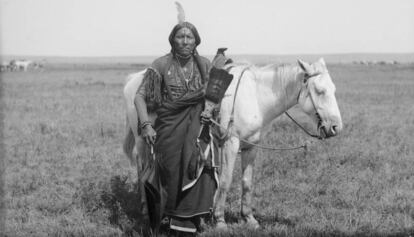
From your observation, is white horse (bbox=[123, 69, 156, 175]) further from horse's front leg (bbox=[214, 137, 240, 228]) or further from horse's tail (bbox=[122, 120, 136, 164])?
horse's front leg (bbox=[214, 137, 240, 228])

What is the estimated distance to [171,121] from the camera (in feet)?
15.4

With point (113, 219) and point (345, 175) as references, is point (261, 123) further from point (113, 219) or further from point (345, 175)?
point (345, 175)

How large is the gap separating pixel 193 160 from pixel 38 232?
199 centimetres

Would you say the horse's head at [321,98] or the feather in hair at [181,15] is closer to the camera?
the feather in hair at [181,15]

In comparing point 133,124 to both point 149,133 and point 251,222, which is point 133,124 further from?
point 251,222

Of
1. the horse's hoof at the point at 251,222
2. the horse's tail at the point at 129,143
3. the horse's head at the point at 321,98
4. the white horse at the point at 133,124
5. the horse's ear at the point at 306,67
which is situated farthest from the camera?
the horse's tail at the point at 129,143

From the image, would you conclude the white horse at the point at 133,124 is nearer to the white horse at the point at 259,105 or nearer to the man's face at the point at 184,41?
the white horse at the point at 259,105

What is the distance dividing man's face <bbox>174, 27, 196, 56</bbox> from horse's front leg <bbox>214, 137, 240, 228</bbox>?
1.17 m

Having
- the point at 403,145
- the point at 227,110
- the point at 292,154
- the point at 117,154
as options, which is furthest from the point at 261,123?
the point at 403,145

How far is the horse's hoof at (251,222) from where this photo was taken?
16.7 ft

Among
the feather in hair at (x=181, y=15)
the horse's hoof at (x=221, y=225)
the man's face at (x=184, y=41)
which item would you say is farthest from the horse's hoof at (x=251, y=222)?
the feather in hair at (x=181, y=15)

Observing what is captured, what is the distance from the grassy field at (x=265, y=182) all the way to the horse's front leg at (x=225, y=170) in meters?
0.23

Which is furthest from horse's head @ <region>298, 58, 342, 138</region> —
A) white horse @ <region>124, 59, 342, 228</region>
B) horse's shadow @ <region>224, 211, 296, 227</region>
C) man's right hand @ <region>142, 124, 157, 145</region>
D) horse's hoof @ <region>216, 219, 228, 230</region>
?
man's right hand @ <region>142, 124, 157, 145</region>

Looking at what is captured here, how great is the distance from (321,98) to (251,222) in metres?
1.62
